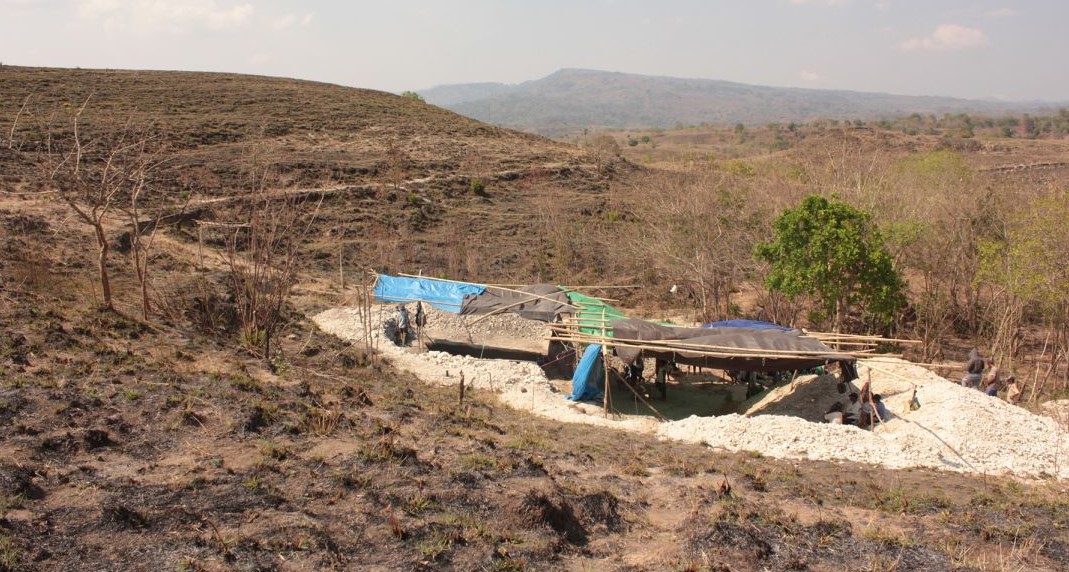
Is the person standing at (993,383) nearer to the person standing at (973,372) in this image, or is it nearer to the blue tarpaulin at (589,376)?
the person standing at (973,372)

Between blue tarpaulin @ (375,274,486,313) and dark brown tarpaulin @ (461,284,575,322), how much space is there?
1.03 m

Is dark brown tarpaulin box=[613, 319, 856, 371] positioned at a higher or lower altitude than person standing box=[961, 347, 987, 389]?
higher

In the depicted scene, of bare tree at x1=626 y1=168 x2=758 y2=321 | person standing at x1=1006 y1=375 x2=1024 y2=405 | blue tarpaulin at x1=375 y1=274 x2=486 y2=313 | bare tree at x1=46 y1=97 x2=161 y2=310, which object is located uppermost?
bare tree at x1=46 y1=97 x2=161 y2=310

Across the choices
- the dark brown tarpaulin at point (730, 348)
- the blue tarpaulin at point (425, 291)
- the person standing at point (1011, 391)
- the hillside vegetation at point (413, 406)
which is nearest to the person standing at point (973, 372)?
the person standing at point (1011, 391)

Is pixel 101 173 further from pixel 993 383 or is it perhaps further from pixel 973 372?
pixel 993 383

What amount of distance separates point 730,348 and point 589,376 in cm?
280

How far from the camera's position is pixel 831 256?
16.3m

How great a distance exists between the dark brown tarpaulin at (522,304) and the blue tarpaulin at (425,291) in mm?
1032

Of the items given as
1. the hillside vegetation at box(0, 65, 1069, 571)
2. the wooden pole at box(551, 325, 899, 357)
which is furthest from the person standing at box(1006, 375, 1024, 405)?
the wooden pole at box(551, 325, 899, 357)

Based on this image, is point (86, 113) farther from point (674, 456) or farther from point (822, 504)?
point (822, 504)

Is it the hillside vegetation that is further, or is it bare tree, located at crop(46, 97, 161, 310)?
bare tree, located at crop(46, 97, 161, 310)

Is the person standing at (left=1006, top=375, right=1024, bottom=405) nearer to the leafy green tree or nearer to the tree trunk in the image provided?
the leafy green tree

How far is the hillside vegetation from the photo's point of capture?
271 inches

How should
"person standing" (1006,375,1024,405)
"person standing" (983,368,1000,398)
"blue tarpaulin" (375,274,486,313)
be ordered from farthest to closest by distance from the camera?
"blue tarpaulin" (375,274,486,313) < "person standing" (1006,375,1024,405) < "person standing" (983,368,1000,398)
